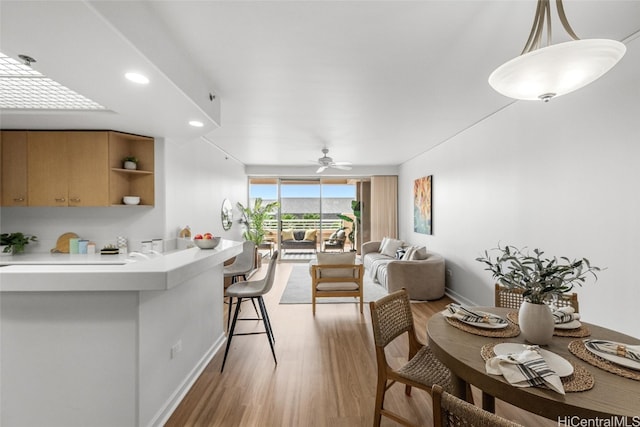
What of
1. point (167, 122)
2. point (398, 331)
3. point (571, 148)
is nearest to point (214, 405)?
point (398, 331)

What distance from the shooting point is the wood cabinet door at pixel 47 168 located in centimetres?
329

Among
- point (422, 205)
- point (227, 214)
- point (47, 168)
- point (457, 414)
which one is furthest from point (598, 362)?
point (227, 214)

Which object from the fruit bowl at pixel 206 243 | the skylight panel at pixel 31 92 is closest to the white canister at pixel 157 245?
the fruit bowl at pixel 206 243

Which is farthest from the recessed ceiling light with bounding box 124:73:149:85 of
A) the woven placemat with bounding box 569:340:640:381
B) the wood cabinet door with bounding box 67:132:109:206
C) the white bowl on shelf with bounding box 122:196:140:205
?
the woven placemat with bounding box 569:340:640:381

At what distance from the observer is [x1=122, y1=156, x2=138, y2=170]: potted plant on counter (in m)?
3.50

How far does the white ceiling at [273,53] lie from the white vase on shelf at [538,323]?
5.58 ft

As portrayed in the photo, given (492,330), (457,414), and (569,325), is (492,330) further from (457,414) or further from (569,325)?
(457,414)

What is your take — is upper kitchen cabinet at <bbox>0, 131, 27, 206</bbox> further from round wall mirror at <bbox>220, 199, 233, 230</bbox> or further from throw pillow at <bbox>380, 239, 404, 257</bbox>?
throw pillow at <bbox>380, 239, 404, 257</bbox>

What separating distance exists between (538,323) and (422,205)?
15.9 feet

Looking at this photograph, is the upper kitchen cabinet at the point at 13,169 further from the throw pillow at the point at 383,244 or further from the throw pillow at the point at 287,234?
the throw pillow at the point at 383,244

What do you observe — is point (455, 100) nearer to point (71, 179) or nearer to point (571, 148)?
point (571, 148)

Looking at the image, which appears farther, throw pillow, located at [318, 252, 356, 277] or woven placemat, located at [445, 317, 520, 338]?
throw pillow, located at [318, 252, 356, 277]

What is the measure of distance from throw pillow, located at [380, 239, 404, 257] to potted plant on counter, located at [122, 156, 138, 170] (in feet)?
16.5

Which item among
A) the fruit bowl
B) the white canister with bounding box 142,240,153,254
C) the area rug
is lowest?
the area rug
